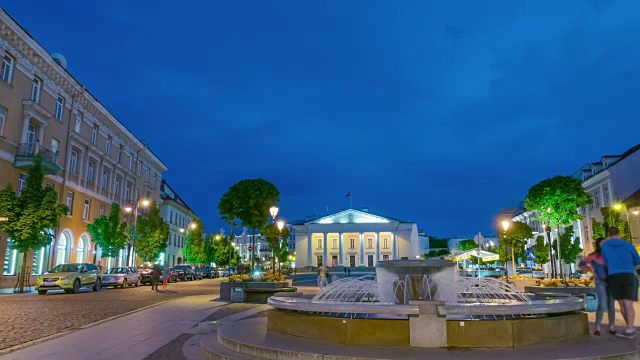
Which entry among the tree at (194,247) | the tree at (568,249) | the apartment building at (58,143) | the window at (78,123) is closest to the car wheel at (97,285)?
the apartment building at (58,143)

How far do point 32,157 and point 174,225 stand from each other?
44033 millimetres

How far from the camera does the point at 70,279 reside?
86.0ft

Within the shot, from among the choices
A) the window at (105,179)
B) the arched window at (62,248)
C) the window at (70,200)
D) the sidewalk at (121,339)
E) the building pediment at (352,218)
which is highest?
the building pediment at (352,218)

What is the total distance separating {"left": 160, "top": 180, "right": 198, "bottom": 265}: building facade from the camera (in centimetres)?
6906

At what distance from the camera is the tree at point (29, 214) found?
26.0 meters

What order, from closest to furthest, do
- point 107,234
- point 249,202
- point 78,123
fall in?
point 249,202 < point 107,234 < point 78,123

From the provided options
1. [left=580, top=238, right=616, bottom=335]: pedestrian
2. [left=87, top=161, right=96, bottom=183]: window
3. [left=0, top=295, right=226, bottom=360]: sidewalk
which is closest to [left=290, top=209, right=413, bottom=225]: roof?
[left=87, top=161, right=96, bottom=183]: window

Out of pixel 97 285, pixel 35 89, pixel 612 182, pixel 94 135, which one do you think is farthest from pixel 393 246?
pixel 35 89

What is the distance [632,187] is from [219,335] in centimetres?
4789

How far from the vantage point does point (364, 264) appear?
102500 mm

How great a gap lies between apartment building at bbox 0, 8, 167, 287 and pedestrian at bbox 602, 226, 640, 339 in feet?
105

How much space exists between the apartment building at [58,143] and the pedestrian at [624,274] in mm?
32111

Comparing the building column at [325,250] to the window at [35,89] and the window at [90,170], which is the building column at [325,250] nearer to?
the window at [90,170]

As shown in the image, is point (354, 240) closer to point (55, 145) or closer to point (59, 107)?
point (55, 145)
